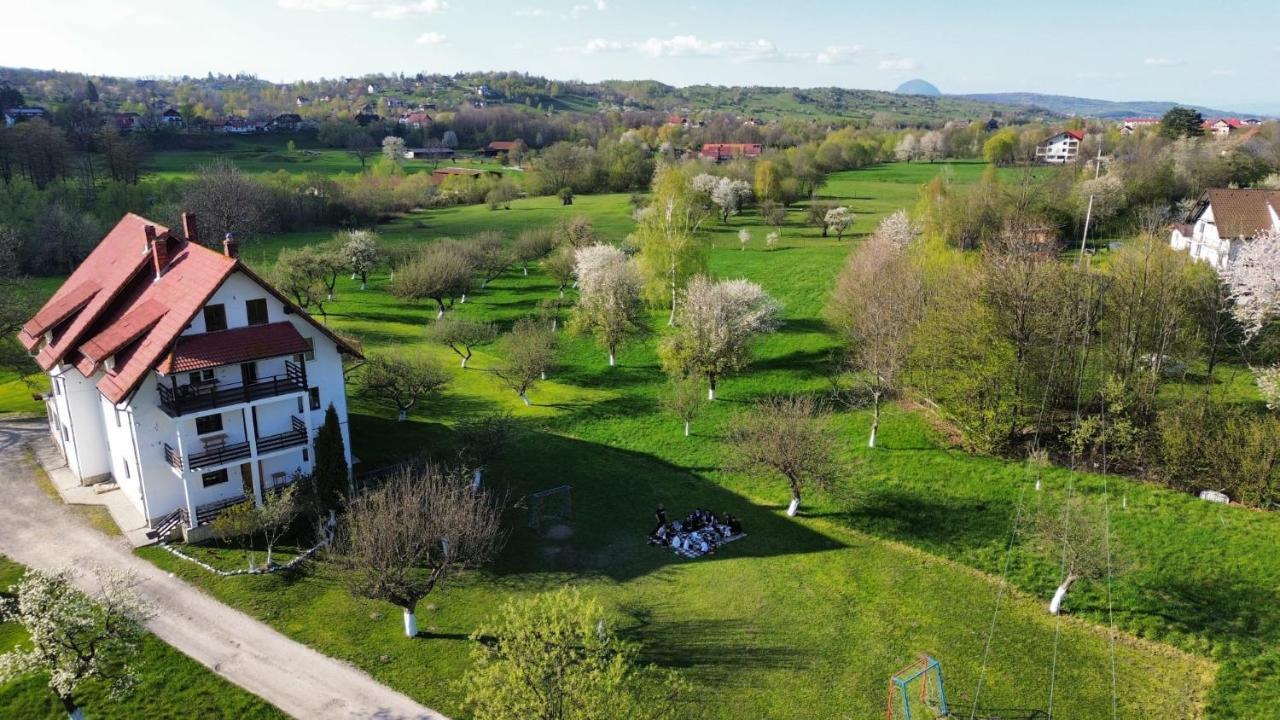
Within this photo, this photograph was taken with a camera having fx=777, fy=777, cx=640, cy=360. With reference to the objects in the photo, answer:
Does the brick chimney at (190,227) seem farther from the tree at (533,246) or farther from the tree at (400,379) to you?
the tree at (533,246)

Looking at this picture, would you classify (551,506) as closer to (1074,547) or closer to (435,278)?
(1074,547)

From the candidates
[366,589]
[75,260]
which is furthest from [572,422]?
[75,260]

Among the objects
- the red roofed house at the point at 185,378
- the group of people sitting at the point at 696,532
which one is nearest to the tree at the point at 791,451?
the group of people sitting at the point at 696,532

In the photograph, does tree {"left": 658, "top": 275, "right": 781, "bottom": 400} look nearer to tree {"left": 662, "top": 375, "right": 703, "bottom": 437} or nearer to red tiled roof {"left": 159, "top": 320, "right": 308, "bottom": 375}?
tree {"left": 662, "top": 375, "right": 703, "bottom": 437}

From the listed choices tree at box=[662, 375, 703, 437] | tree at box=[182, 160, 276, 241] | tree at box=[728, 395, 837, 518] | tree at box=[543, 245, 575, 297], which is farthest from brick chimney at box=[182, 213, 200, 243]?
tree at box=[182, 160, 276, 241]

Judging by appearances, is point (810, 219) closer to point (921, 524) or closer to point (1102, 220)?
point (1102, 220)

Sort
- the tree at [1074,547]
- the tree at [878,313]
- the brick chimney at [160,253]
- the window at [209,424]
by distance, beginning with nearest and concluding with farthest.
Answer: the tree at [1074,547] → the window at [209,424] → the brick chimney at [160,253] → the tree at [878,313]
